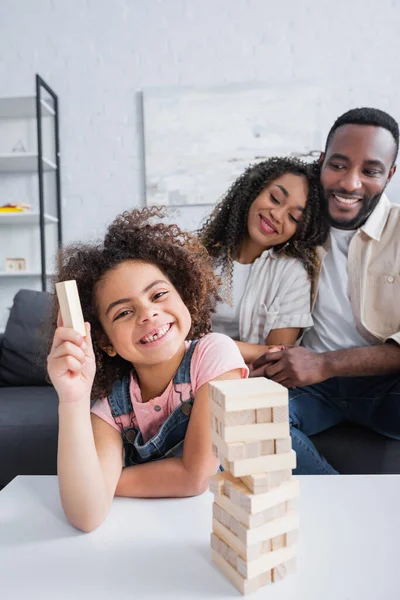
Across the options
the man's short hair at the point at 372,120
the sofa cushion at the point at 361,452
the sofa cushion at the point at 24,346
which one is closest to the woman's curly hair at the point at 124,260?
the sofa cushion at the point at 361,452

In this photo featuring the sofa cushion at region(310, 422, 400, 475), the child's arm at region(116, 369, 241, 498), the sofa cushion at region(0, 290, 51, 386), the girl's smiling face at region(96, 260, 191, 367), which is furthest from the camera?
the sofa cushion at region(0, 290, 51, 386)

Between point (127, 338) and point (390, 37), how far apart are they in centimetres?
281

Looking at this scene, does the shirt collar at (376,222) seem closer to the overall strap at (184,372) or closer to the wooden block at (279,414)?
Answer: the overall strap at (184,372)

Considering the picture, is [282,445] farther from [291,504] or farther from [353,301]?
[353,301]

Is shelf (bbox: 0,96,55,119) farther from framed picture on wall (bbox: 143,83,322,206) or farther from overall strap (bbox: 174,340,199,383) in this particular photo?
overall strap (bbox: 174,340,199,383)

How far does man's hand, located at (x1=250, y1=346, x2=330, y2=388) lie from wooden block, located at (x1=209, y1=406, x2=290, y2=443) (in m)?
0.78

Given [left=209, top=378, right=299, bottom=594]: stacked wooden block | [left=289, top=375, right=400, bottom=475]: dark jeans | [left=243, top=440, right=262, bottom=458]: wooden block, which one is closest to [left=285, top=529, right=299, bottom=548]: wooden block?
[left=209, top=378, right=299, bottom=594]: stacked wooden block

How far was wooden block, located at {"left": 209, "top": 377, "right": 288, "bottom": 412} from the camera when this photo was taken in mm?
574

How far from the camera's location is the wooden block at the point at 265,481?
0.59 metres

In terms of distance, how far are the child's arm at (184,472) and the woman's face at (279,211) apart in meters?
0.76

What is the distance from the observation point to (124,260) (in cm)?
104

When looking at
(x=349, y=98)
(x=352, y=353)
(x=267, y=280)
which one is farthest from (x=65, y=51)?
(x=352, y=353)

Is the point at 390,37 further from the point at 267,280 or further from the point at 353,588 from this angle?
the point at 353,588

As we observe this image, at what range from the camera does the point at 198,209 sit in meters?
3.15
